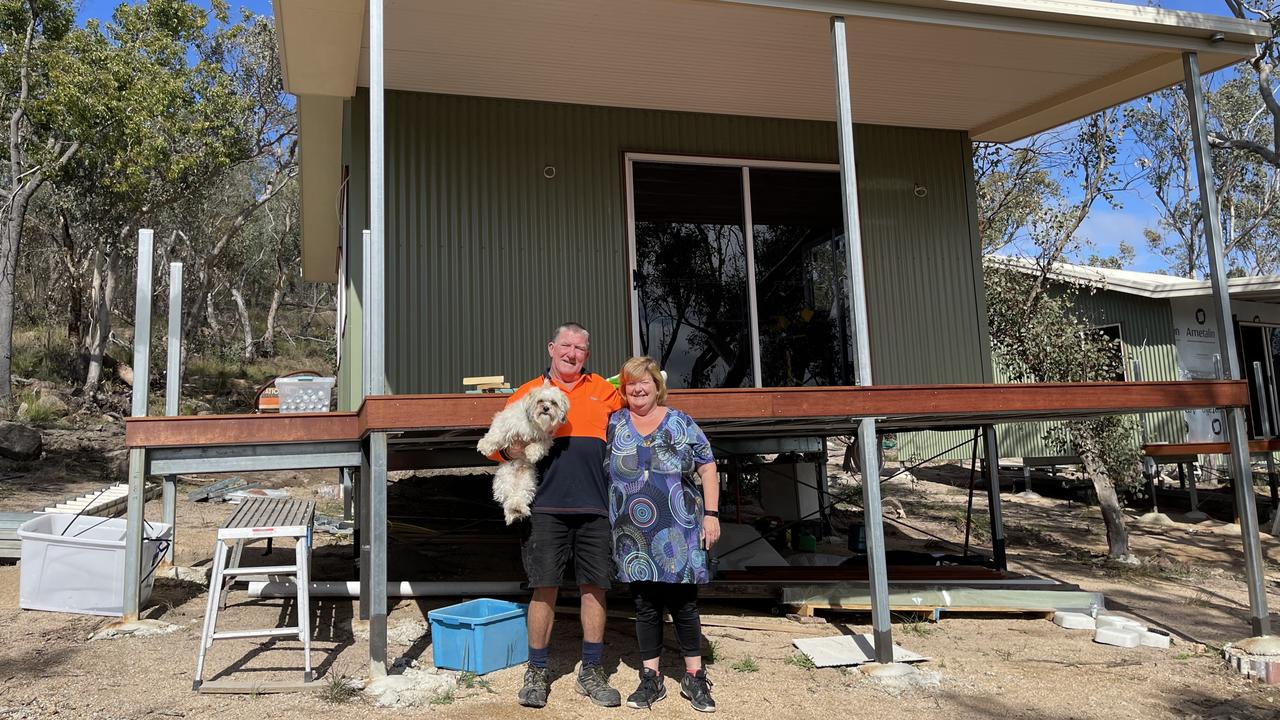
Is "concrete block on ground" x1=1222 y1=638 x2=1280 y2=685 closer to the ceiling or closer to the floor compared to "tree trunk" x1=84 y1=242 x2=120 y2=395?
closer to the floor

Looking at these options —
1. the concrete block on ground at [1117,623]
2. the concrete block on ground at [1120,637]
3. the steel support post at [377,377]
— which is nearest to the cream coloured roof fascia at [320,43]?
the steel support post at [377,377]

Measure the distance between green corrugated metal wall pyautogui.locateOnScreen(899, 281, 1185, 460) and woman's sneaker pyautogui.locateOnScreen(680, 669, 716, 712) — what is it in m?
11.1

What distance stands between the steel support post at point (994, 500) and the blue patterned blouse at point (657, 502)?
4202mm

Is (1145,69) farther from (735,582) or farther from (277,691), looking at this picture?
(277,691)

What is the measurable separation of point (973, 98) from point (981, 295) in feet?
5.31

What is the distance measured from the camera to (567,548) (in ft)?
12.3

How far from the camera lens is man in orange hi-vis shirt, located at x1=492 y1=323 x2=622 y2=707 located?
12.0 ft

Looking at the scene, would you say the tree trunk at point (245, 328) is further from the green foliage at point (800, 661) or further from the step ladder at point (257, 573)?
the green foliage at point (800, 661)

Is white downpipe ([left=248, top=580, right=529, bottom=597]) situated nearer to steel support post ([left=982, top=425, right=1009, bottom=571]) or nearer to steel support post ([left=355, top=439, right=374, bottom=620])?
steel support post ([left=355, top=439, right=374, bottom=620])

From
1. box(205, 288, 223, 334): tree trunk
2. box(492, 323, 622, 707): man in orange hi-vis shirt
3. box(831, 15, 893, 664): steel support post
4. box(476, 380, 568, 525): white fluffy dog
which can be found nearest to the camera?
box(476, 380, 568, 525): white fluffy dog

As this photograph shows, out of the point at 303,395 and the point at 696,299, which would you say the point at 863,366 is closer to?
the point at 696,299

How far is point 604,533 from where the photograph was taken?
3729 mm

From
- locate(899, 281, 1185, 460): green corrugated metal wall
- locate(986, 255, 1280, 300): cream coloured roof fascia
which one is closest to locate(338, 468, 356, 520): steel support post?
locate(986, 255, 1280, 300): cream coloured roof fascia

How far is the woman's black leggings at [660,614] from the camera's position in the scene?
143 inches
